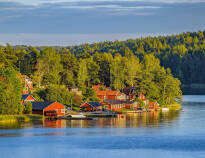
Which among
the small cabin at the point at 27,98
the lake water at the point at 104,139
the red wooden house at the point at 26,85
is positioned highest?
the red wooden house at the point at 26,85

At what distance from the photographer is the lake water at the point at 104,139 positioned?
63.0m

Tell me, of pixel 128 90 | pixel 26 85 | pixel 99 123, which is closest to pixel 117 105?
pixel 128 90

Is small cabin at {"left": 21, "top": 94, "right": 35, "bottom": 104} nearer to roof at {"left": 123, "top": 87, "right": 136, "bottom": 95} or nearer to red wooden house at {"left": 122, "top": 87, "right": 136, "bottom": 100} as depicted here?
red wooden house at {"left": 122, "top": 87, "right": 136, "bottom": 100}

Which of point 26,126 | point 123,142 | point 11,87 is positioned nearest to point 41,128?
point 26,126

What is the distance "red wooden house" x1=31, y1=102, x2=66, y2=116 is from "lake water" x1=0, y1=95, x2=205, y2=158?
7.95m

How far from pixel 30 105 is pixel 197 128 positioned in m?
38.4

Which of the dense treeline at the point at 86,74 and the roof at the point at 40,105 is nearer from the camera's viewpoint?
the roof at the point at 40,105

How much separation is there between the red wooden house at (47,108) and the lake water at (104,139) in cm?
795

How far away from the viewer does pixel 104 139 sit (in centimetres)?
7475

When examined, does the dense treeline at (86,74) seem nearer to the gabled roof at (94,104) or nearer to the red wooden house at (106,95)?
the red wooden house at (106,95)

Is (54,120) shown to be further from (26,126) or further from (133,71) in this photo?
(133,71)

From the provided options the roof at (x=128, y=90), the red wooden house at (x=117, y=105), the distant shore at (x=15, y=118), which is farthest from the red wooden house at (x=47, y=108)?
the roof at (x=128, y=90)

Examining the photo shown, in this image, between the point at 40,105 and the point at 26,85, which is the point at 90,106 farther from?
the point at 26,85

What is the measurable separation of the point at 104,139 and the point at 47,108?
3630 cm
